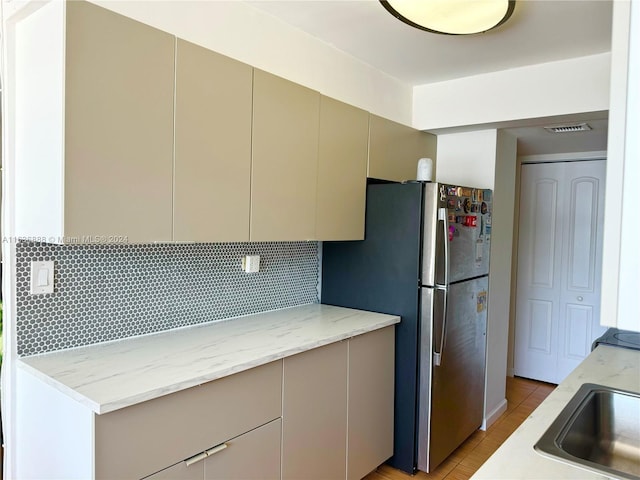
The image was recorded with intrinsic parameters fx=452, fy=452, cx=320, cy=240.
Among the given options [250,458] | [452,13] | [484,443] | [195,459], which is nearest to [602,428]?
[250,458]

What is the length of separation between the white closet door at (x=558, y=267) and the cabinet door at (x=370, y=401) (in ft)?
7.98

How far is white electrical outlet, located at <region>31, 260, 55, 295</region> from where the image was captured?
1.66 meters

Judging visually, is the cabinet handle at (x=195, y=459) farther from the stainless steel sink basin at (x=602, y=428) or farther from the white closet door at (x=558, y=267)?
the white closet door at (x=558, y=267)

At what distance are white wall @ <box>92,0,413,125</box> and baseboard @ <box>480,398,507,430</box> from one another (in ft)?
7.38

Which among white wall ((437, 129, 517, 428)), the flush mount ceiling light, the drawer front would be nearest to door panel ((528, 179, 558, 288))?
white wall ((437, 129, 517, 428))

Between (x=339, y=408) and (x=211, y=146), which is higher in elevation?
(x=211, y=146)

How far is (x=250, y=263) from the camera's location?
2451mm

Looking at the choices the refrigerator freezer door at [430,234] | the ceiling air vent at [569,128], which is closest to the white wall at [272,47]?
the refrigerator freezer door at [430,234]

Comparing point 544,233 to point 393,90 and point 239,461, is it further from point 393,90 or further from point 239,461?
point 239,461

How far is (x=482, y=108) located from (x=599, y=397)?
204 cm

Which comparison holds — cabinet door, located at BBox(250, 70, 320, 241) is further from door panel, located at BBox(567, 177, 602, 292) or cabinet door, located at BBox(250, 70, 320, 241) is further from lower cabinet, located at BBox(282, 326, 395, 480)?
door panel, located at BBox(567, 177, 602, 292)

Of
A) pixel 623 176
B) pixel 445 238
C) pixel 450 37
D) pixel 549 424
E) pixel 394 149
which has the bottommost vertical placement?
pixel 549 424

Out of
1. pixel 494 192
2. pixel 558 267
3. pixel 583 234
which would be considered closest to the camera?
pixel 494 192

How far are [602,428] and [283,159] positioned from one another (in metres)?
1.63
